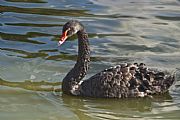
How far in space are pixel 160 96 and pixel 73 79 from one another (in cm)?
101

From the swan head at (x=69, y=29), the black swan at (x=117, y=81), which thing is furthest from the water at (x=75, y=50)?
the swan head at (x=69, y=29)

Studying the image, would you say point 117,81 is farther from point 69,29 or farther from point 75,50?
point 75,50

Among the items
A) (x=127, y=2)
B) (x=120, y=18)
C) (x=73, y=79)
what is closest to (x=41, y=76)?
(x=73, y=79)

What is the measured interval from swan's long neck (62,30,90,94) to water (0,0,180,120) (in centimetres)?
14

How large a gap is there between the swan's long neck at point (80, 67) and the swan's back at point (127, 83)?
14 centimetres

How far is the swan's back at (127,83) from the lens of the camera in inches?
269

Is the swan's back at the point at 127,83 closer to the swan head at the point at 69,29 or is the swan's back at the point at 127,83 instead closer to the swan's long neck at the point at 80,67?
the swan's long neck at the point at 80,67

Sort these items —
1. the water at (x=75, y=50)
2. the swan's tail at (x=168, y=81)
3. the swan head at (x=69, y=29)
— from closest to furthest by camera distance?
the water at (x=75, y=50), the swan head at (x=69, y=29), the swan's tail at (x=168, y=81)

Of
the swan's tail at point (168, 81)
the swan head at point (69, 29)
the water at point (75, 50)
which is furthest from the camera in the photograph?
the swan's tail at point (168, 81)

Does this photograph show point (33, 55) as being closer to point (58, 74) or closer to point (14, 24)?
point (58, 74)

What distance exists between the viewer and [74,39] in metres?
9.41

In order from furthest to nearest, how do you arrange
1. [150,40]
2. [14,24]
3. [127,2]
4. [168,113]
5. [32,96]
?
[127,2] < [14,24] < [150,40] < [32,96] < [168,113]

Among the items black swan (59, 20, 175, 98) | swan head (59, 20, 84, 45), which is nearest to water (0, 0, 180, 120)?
black swan (59, 20, 175, 98)

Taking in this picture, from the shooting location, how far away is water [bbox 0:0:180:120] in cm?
661
